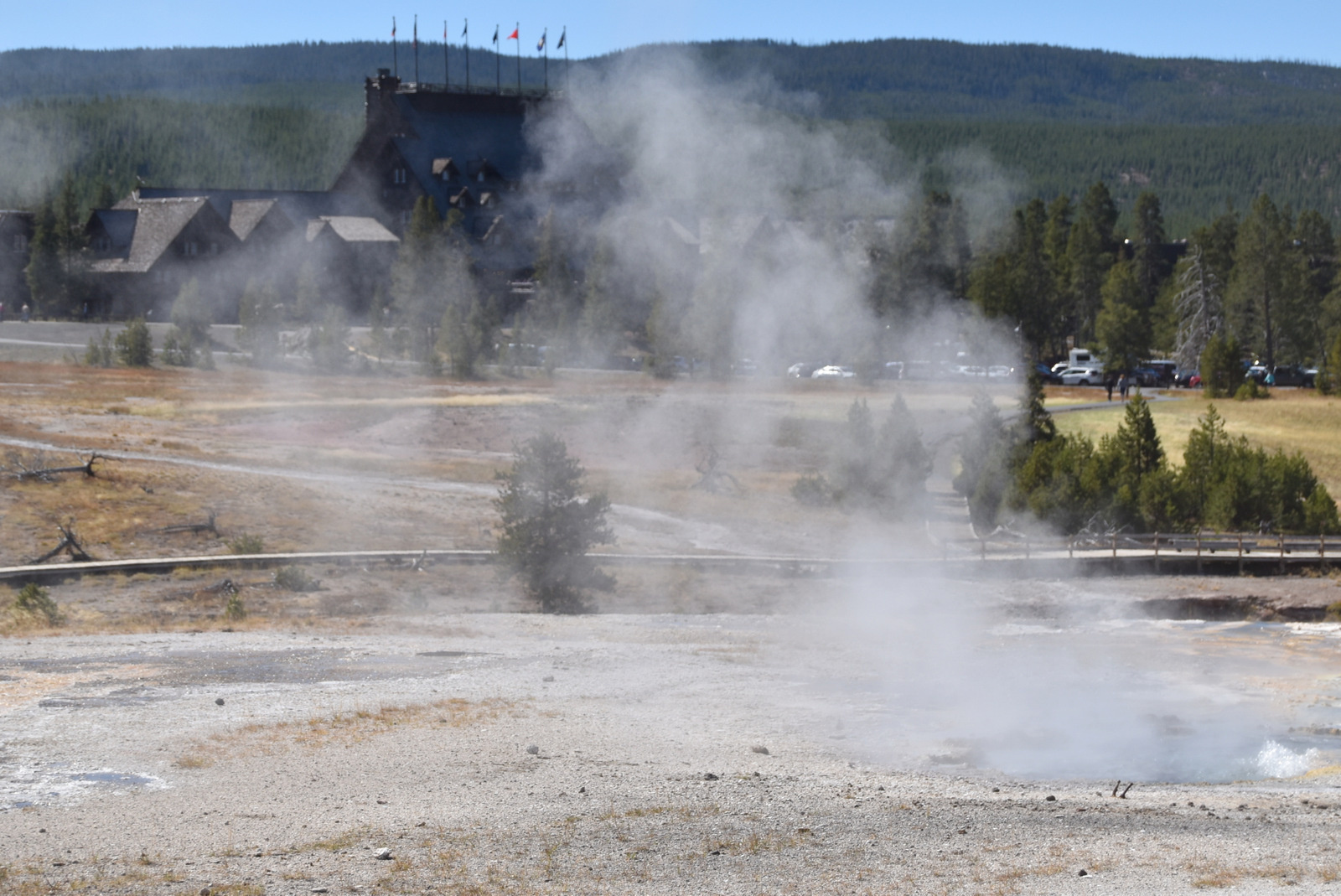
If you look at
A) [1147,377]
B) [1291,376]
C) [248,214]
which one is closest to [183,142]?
[248,214]

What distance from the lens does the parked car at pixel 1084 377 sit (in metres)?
82.8

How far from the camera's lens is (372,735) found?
16859 millimetres

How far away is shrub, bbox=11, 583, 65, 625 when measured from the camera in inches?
994

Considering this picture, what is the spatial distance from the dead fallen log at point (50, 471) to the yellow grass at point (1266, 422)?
34953 mm

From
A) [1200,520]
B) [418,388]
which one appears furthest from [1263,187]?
[1200,520]

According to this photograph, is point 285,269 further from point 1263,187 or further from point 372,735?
point 1263,187

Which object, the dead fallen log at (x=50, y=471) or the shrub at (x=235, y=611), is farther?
the dead fallen log at (x=50, y=471)

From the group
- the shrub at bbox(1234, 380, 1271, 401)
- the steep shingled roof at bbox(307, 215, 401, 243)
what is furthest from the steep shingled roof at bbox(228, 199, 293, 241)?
the shrub at bbox(1234, 380, 1271, 401)

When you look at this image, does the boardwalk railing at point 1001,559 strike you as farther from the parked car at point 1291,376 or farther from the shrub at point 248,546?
the parked car at point 1291,376

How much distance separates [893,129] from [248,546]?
31.4 meters

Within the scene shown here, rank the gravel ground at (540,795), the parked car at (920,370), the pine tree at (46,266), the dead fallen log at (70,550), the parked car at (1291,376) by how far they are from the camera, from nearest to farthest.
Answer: the gravel ground at (540,795) → the dead fallen log at (70,550) → the parked car at (920,370) → the parked car at (1291,376) → the pine tree at (46,266)

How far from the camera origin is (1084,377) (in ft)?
273

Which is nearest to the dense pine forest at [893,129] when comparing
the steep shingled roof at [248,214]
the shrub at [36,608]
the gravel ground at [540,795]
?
the steep shingled roof at [248,214]

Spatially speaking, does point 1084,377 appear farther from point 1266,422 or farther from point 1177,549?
point 1177,549
